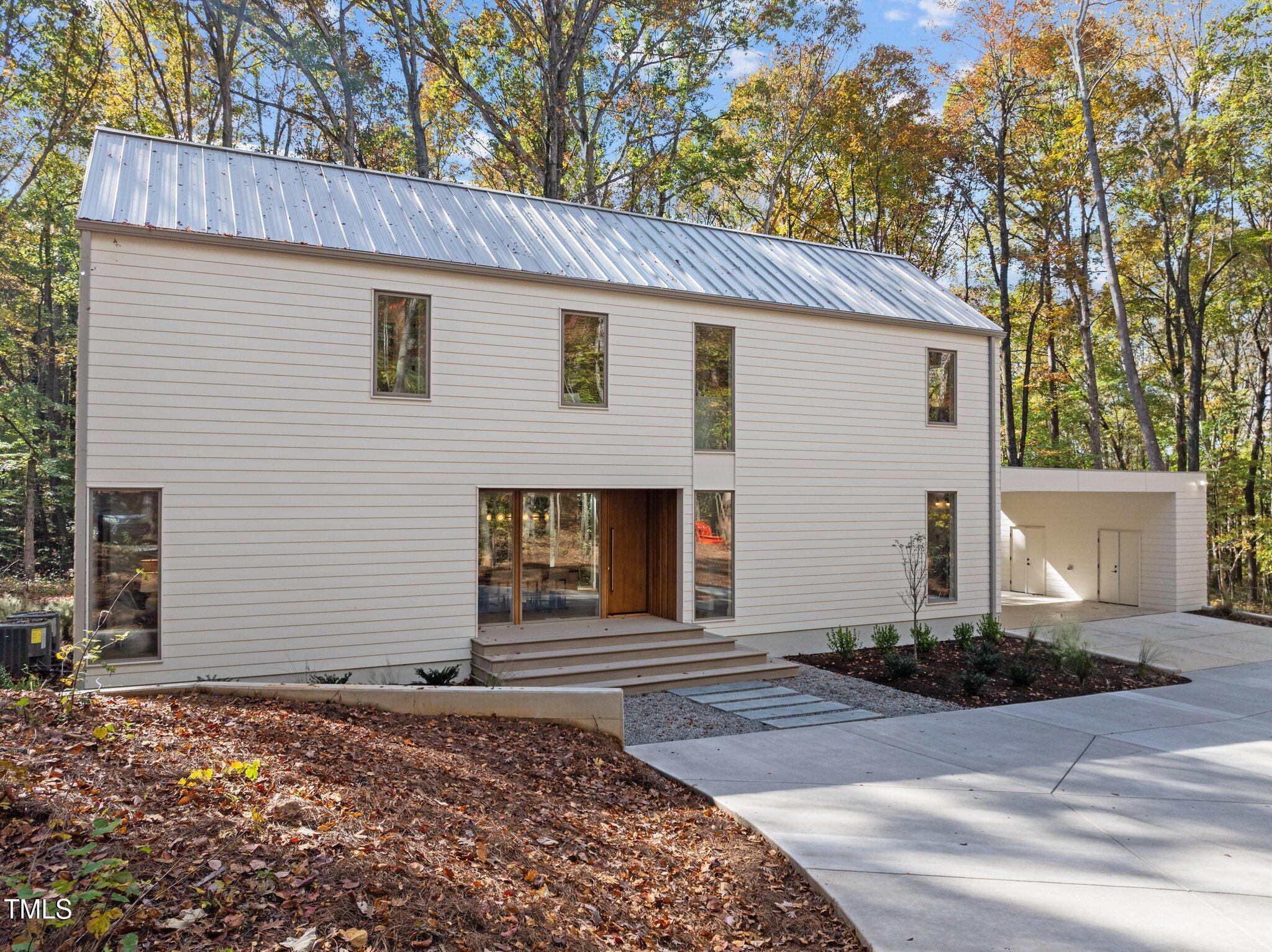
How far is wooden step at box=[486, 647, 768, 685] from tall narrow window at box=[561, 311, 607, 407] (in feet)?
10.8

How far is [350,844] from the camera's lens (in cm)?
361

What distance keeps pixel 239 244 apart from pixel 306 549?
3.31 metres

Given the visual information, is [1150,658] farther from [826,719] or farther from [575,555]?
[575,555]

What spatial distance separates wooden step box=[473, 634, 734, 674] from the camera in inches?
369

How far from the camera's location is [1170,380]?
80.9ft

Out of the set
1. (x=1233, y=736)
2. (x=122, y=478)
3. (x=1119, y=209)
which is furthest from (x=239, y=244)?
(x=1119, y=209)

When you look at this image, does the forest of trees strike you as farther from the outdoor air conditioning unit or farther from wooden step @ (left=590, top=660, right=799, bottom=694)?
wooden step @ (left=590, top=660, right=799, bottom=694)

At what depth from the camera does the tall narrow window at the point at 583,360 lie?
10.5m

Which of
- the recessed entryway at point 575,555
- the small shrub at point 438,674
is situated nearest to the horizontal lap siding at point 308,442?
the small shrub at point 438,674

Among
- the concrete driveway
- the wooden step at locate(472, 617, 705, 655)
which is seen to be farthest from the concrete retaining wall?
the wooden step at locate(472, 617, 705, 655)

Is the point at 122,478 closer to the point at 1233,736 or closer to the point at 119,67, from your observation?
the point at 1233,736

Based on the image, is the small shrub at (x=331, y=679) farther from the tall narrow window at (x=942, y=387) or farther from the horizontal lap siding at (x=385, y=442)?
the tall narrow window at (x=942, y=387)

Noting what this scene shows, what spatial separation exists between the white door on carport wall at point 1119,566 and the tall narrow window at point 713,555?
10.9m

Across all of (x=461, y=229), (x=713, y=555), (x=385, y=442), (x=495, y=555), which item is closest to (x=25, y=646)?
(x=385, y=442)
